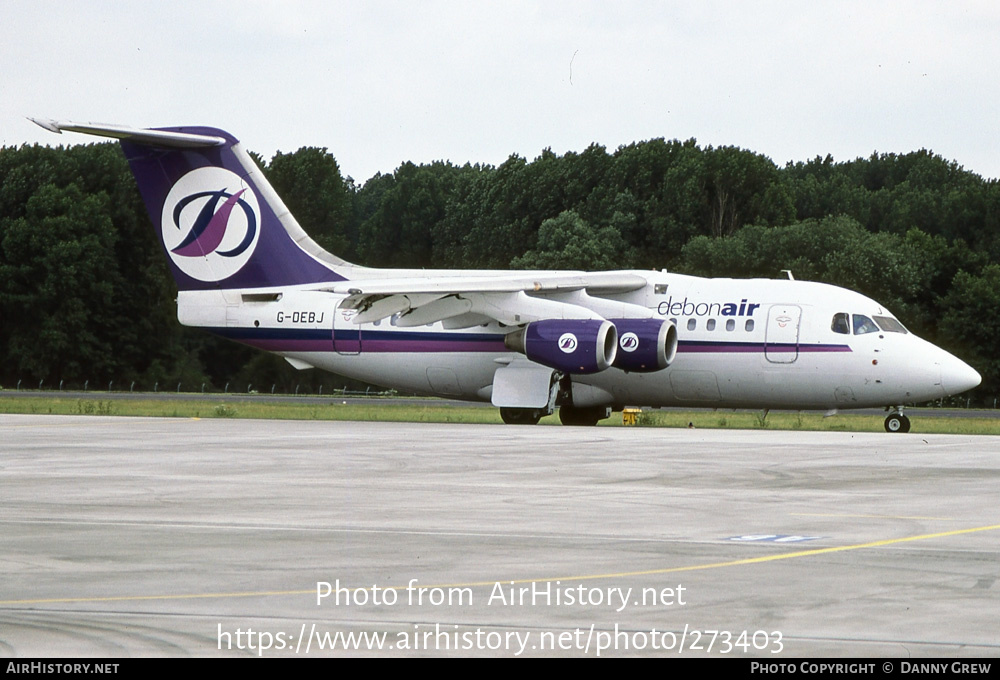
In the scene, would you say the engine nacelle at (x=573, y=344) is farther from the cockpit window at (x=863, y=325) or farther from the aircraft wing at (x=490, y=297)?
the cockpit window at (x=863, y=325)

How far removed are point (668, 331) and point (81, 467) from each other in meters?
15.9

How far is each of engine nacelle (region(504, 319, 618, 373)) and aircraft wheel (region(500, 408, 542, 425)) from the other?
1.67 meters

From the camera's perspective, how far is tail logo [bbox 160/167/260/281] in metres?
35.8

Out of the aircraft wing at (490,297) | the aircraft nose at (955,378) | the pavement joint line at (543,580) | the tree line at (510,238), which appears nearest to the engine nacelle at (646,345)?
the aircraft wing at (490,297)

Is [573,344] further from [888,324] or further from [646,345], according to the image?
[888,324]

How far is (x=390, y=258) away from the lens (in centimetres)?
9006

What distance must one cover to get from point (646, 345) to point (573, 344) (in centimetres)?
159

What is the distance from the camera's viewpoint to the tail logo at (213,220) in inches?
1409

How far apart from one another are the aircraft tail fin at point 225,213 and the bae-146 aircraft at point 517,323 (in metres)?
0.04

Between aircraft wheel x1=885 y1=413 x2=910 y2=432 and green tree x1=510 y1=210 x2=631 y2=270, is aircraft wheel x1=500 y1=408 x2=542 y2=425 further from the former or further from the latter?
green tree x1=510 y1=210 x2=631 y2=270

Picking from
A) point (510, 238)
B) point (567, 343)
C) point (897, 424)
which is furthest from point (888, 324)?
point (510, 238)
